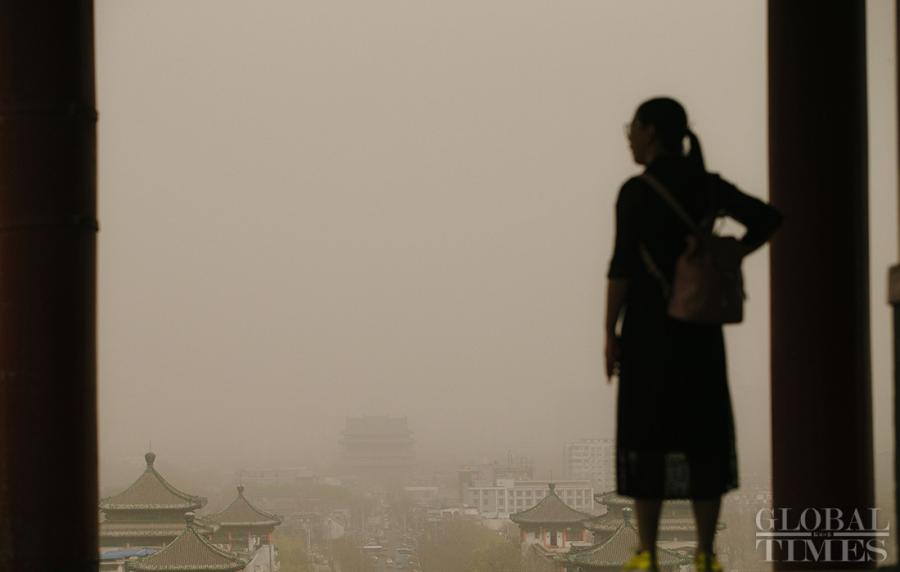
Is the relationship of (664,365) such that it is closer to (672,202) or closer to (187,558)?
(672,202)

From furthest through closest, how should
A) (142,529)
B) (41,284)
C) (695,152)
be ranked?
(142,529), (41,284), (695,152)

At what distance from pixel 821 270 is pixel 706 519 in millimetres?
845

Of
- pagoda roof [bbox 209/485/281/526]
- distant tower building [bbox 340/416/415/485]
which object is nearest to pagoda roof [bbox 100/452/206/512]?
pagoda roof [bbox 209/485/281/526]

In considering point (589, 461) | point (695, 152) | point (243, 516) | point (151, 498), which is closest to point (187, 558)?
point (151, 498)

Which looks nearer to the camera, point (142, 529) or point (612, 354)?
point (612, 354)

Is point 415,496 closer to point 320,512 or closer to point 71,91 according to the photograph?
point 320,512

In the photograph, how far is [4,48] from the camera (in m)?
2.69

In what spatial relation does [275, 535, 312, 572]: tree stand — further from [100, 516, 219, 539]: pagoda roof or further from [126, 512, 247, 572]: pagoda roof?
[126, 512, 247, 572]: pagoda roof

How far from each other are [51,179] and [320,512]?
3652 centimetres

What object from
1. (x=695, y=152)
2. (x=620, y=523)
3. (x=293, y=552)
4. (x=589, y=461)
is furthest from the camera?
(x=293, y=552)

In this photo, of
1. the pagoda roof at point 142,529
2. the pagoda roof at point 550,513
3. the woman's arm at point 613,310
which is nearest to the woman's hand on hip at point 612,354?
the woman's arm at point 613,310

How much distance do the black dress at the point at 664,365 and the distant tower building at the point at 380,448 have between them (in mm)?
38173

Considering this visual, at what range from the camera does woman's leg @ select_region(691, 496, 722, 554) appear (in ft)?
6.59

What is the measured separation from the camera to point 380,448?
132 feet
